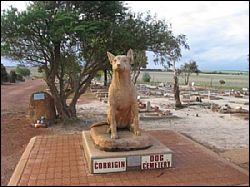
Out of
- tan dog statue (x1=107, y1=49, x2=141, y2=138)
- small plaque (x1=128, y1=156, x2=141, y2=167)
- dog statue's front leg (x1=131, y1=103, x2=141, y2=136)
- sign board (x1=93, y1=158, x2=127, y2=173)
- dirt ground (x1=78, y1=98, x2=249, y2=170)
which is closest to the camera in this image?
sign board (x1=93, y1=158, x2=127, y2=173)

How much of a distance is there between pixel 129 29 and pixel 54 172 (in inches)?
314

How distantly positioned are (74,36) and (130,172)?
8012 mm

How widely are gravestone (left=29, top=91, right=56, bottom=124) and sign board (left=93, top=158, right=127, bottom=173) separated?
789 cm

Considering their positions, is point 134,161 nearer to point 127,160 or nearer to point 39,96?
point 127,160

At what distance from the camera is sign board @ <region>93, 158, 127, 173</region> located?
5.95 m

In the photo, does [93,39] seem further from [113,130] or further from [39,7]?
[113,130]

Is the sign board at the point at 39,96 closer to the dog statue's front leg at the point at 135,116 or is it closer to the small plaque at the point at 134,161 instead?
the dog statue's front leg at the point at 135,116

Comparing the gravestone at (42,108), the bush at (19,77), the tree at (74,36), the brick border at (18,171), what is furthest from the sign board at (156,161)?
the bush at (19,77)

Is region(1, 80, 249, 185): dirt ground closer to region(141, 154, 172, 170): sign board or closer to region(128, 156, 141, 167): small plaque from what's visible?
region(141, 154, 172, 170): sign board

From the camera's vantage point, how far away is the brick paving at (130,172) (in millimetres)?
5598

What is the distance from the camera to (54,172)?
608cm

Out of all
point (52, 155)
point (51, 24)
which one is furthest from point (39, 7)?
point (52, 155)

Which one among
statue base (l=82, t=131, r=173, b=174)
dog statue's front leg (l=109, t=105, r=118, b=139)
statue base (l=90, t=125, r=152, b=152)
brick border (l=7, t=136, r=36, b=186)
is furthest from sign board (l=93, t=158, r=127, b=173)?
brick border (l=7, t=136, r=36, b=186)

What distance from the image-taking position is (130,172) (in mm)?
6023
